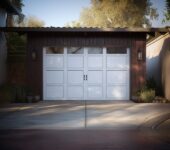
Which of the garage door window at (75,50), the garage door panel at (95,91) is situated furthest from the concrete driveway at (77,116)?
the garage door window at (75,50)

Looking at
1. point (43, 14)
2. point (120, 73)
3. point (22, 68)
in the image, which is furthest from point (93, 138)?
point (43, 14)

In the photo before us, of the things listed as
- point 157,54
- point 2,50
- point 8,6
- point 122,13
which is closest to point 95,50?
point 157,54

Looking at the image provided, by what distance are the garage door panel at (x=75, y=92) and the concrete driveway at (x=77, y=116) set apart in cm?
275

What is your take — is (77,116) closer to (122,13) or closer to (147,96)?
(147,96)

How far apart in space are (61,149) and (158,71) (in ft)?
42.5

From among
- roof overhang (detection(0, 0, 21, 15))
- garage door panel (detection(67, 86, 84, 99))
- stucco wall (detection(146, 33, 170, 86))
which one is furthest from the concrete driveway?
roof overhang (detection(0, 0, 21, 15))

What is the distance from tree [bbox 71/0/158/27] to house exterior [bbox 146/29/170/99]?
46.8 feet

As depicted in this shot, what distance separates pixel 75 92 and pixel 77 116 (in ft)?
17.5

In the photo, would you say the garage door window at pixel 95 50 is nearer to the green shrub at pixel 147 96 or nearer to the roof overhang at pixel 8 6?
the green shrub at pixel 147 96

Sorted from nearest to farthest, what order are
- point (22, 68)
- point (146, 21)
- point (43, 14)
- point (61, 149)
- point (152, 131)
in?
point (61, 149), point (152, 131), point (22, 68), point (146, 21), point (43, 14)

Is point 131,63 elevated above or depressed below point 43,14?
below

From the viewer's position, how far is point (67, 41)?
16453 millimetres

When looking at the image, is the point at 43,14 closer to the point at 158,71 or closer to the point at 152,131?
the point at 158,71

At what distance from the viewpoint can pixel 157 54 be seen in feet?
64.1
